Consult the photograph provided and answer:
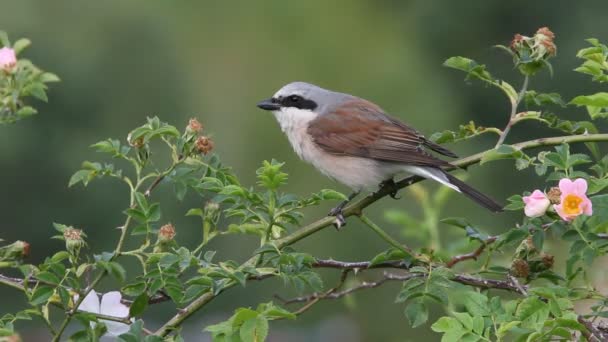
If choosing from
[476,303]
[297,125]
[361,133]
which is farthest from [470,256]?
[297,125]

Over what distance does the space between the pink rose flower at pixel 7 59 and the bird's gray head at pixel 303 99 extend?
142 cm

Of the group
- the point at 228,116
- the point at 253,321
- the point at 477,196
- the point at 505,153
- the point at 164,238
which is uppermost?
the point at 505,153

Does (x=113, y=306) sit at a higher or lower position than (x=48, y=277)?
lower

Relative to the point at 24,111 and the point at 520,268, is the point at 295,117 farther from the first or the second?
the point at 520,268

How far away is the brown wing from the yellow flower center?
5.13 feet

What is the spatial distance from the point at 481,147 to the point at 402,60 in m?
6.86

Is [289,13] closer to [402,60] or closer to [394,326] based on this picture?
[402,60]

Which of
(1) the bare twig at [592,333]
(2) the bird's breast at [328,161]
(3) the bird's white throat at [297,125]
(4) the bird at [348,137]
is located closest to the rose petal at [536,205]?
(1) the bare twig at [592,333]

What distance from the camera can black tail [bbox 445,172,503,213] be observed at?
9.32 ft

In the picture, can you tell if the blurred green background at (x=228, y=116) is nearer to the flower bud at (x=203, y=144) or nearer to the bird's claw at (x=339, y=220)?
the bird's claw at (x=339, y=220)

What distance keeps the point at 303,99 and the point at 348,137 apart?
26 centimetres

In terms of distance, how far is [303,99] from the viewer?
4016 millimetres

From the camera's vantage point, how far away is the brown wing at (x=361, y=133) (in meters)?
3.68

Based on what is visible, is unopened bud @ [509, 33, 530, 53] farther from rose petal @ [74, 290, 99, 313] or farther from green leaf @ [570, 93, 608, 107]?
rose petal @ [74, 290, 99, 313]
